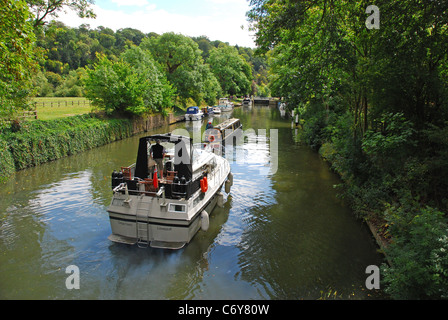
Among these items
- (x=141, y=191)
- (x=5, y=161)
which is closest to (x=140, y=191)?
(x=141, y=191)

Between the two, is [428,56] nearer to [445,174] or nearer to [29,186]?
[445,174]

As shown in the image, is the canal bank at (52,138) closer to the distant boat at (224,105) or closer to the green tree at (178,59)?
the green tree at (178,59)

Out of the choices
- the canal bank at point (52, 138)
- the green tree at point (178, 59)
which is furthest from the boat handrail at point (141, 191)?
the green tree at point (178, 59)

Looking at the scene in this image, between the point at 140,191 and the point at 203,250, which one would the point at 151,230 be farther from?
the point at 203,250

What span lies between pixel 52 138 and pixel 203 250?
1593 centimetres

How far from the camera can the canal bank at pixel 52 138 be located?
17703mm

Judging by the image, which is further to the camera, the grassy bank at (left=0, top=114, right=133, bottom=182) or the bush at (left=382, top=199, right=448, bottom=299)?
the grassy bank at (left=0, top=114, right=133, bottom=182)

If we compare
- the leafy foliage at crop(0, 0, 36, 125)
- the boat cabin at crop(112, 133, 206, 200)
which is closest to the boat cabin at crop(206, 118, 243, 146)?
the boat cabin at crop(112, 133, 206, 200)

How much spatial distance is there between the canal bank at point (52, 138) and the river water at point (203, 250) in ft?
5.67

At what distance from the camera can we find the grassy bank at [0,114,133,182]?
17.6 meters

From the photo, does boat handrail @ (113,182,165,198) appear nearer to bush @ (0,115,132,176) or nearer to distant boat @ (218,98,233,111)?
bush @ (0,115,132,176)

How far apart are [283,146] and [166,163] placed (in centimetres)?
1717

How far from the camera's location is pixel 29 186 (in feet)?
52.0
